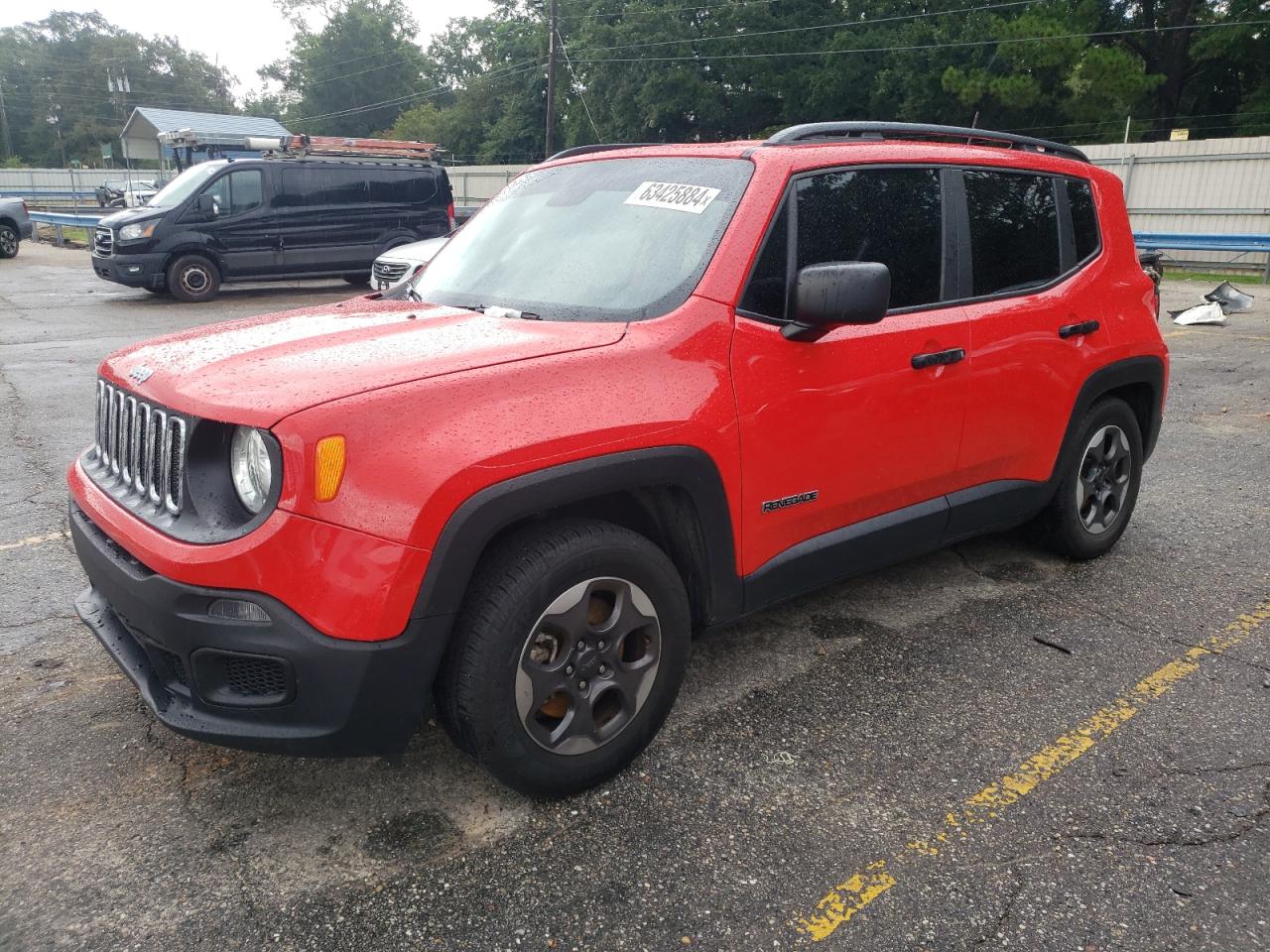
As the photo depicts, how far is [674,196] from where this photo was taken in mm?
3133

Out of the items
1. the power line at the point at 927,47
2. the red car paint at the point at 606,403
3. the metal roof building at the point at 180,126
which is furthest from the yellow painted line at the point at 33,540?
the power line at the point at 927,47

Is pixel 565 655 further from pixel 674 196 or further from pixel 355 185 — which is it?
pixel 355 185

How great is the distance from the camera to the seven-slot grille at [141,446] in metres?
2.40

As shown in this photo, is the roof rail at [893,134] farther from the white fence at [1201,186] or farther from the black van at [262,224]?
the white fence at [1201,186]

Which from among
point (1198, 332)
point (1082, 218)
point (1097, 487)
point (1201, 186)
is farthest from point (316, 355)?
point (1201, 186)

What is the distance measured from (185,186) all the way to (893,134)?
521 inches

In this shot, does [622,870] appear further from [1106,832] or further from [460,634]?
[1106,832]

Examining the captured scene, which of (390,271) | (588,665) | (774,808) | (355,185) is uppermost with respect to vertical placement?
(355,185)

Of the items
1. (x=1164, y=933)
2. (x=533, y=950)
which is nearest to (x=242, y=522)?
(x=533, y=950)

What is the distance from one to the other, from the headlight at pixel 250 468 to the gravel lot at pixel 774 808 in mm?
912

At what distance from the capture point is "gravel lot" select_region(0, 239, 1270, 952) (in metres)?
2.22

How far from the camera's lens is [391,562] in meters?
2.19

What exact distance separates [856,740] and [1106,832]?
0.71 m

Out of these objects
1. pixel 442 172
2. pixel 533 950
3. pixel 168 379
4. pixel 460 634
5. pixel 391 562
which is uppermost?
pixel 442 172
